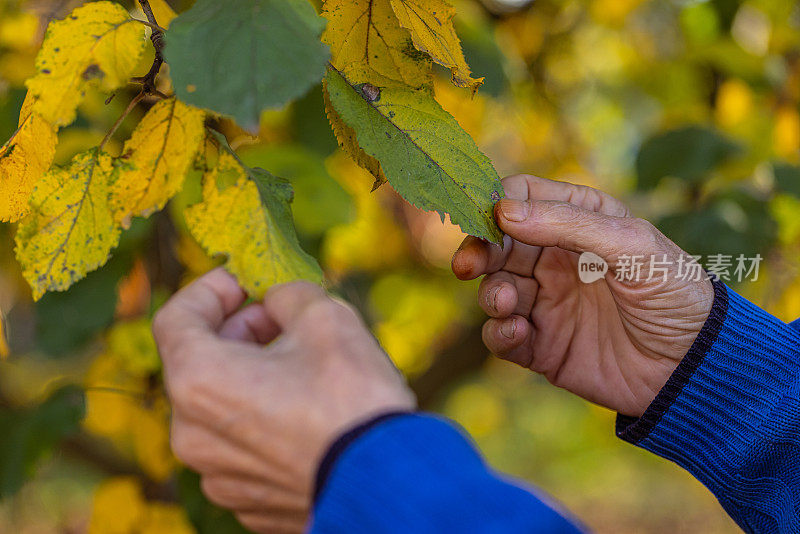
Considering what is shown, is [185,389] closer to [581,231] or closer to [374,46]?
[374,46]

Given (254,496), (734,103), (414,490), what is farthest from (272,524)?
(734,103)

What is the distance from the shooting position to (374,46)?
2.04ft

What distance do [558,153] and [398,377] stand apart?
205 cm

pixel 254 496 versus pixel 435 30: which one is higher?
pixel 435 30

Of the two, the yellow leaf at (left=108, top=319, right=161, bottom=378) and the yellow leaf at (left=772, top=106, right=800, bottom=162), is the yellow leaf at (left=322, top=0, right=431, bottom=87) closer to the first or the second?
the yellow leaf at (left=108, top=319, right=161, bottom=378)

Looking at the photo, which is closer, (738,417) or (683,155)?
(738,417)

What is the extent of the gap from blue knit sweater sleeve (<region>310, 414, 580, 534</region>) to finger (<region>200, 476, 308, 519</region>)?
0.05 metres

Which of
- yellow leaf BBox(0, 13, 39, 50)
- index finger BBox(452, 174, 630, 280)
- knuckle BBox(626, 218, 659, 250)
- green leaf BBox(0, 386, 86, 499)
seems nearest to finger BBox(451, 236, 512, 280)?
index finger BBox(452, 174, 630, 280)

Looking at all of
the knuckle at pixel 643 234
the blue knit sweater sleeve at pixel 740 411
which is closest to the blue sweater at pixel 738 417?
the blue knit sweater sleeve at pixel 740 411

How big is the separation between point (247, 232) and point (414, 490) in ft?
0.86

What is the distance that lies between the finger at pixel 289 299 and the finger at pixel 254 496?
0.12 m

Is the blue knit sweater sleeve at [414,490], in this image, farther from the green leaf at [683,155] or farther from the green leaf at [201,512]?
the green leaf at [683,155]

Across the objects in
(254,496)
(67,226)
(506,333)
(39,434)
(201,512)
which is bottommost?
(201,512)

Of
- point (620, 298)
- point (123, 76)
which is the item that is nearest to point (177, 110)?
point (123, 76)
